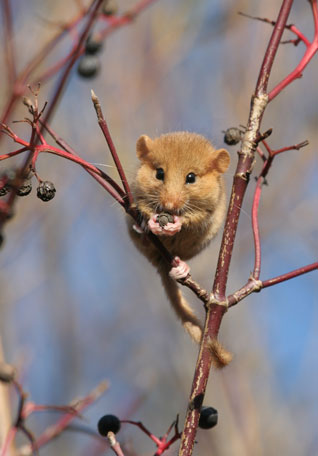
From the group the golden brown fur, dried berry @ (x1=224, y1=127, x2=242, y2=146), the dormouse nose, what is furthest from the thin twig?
the golden brown fur

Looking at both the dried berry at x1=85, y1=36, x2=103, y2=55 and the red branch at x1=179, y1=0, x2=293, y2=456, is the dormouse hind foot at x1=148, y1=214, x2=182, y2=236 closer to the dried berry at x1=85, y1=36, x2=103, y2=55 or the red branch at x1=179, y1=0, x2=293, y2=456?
the red branch at x1=179, y1=0, x2=293, y2=456

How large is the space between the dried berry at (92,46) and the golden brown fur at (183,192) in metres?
0.43

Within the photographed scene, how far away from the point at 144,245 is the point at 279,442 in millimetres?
3332

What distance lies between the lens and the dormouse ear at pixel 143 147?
3104mm

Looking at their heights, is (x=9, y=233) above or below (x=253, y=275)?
above

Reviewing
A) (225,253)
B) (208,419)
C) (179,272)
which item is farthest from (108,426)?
(225,253)

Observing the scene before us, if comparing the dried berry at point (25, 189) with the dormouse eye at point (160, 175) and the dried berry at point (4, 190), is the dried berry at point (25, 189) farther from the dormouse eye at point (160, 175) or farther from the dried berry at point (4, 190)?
the dormouse eye at point (160, 175)

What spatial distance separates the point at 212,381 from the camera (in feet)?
17.5

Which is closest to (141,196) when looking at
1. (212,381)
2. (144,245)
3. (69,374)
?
(144,245)

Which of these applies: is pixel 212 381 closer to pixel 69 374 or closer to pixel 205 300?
pixel 69 374

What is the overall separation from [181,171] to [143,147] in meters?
0.21

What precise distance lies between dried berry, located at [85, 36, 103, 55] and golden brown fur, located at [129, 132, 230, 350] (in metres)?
0.43

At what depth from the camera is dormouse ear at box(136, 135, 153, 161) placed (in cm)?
310

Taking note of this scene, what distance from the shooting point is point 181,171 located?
120 inches
